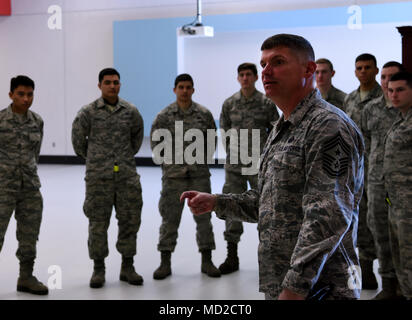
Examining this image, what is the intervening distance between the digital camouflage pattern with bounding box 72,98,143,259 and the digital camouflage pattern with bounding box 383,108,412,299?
196 centimetres

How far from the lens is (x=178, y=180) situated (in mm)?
4879

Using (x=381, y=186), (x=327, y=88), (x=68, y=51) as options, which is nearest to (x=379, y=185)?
(x=381, y=186)

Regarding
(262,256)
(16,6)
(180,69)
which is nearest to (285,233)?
(262,256)

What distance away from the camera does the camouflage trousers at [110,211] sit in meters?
4.54

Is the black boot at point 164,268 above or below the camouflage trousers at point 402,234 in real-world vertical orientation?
below

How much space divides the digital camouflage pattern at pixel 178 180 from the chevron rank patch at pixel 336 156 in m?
3.21

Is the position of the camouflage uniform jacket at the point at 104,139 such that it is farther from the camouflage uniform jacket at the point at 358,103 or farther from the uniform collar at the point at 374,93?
the uniform collar at the point at 374,93

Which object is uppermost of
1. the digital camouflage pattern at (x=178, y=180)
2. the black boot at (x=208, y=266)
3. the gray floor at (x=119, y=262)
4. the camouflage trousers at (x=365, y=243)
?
the digital camouflage pattern at (x=178, y=180)

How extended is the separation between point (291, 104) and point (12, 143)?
2943mm

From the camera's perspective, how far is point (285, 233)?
1.82m

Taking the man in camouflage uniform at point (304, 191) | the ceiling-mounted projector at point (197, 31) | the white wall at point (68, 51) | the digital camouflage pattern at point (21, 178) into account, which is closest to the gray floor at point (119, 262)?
the digital camouflage pattern at point (21, 178)

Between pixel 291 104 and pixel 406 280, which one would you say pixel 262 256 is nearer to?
pixel 291 104

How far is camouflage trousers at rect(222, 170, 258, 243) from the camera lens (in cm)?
503

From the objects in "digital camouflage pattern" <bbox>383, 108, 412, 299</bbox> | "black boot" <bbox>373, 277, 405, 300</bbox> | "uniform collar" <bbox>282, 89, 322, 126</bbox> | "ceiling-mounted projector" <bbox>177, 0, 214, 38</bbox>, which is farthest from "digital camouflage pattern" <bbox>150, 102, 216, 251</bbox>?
"ceiling-mounted projector" <bbox>177, 0, 214, 38</bbox>
